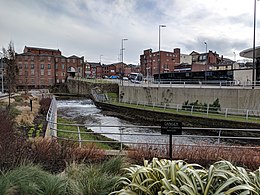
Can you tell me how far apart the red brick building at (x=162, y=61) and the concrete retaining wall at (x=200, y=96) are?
57313 millimetres

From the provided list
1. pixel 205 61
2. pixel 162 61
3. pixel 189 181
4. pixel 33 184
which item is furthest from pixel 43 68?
pixel 189 181

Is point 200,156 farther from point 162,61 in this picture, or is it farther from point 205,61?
point 162,61

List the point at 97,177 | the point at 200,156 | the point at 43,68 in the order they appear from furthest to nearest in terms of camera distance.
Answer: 1. the point at 43,68
2. the point at 200,156
3. the point at 97,177

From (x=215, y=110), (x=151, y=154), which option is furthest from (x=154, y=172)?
(x=215, y=110)

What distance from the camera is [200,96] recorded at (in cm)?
2931

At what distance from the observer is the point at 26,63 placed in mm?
88312

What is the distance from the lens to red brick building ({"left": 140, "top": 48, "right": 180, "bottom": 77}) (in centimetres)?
9812

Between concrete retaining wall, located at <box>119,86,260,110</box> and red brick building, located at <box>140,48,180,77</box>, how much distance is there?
5731cm

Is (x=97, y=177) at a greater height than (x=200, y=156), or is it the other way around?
(x=97, y=177)

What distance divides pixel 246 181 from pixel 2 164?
493 centimetres

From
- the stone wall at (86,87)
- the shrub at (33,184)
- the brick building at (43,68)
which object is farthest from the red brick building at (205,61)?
the shrub at (33,184)

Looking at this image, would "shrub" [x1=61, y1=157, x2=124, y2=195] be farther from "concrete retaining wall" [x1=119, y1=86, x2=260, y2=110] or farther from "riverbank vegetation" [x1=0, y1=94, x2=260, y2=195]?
"concrete retaining wall" [x1=119, y1=86, x2=260, y2=110]

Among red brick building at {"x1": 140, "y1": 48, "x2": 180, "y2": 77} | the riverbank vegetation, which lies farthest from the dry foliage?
red brick building at {"x1": 140, "y1": 48, "x2": 180, "y2": 77}

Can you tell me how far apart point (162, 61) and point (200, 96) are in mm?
69834
